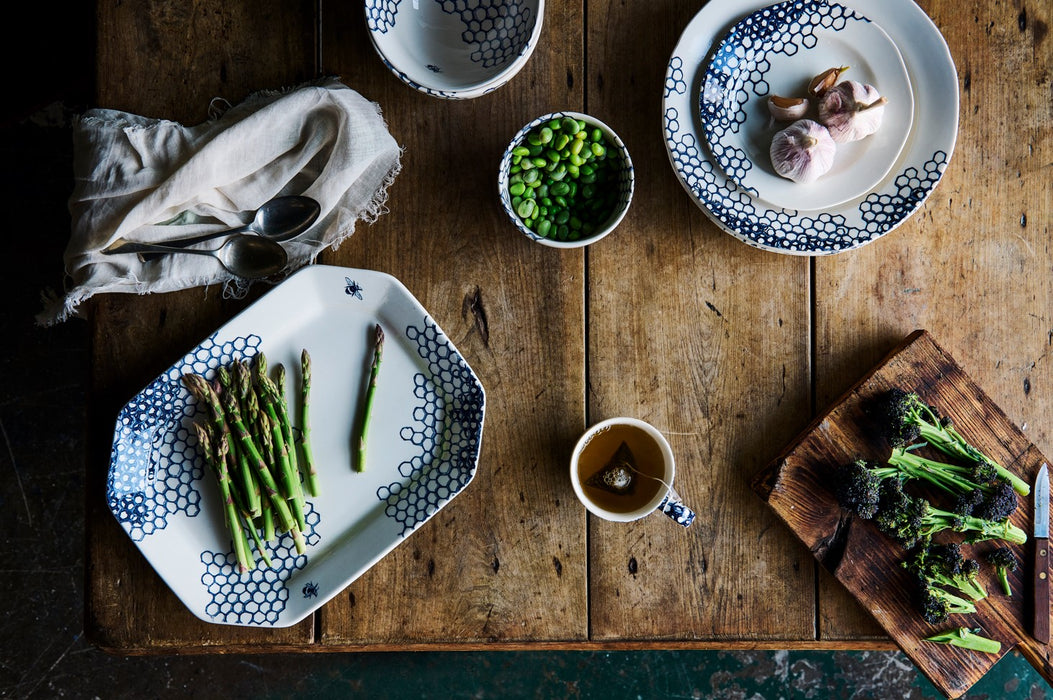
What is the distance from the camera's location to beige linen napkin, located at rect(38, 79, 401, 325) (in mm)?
1395

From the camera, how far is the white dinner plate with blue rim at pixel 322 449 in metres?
1.41

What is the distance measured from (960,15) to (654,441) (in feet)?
3.40

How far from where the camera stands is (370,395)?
145cm

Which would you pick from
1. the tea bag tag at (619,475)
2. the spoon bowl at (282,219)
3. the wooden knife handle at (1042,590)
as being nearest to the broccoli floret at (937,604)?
the wooden knife handle at (1042,590)

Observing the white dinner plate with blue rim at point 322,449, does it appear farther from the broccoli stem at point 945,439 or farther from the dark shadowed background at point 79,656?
the dark shadowed background at point 79,656

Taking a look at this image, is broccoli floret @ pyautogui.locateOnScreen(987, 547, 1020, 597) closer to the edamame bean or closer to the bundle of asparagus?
the edamame bean

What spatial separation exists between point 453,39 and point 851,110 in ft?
2.48

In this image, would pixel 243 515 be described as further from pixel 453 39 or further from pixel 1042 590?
pixel 1042 590

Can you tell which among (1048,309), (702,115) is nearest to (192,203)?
(702,115)

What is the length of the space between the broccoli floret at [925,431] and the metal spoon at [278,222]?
1136 mm

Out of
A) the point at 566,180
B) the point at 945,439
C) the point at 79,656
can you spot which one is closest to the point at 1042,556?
the point at 945,439

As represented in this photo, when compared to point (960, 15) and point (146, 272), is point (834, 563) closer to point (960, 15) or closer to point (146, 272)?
point (960, 15)

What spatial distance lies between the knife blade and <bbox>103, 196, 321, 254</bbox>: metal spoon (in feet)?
4.82

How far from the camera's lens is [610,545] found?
57.0 inches
